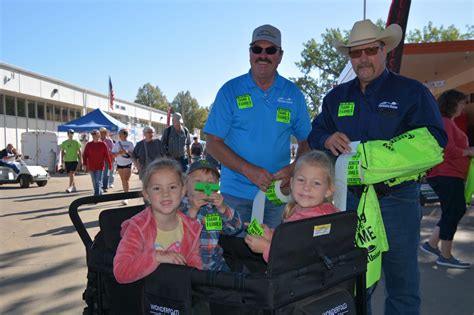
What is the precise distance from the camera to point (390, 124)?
2.25m

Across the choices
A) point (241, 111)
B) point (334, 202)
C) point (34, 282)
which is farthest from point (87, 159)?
point (334, 202)

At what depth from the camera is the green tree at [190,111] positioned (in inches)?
3246

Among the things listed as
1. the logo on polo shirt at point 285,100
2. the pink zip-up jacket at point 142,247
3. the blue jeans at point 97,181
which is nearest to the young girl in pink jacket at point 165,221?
the pink zip-up jacket at point 142,247

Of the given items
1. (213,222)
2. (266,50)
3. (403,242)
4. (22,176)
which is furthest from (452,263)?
(22,176)

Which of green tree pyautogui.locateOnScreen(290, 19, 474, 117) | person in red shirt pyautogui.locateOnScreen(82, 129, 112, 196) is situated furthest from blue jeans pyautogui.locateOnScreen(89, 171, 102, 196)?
green tree pyautogui.locateOnScreen(290, 19, 474, 117)

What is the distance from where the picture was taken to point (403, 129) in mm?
2262

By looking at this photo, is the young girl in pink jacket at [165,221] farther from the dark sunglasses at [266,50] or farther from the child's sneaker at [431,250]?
the child's sneaker at [431,250]

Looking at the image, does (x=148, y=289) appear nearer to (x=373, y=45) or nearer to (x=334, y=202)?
(x=334, y=202)

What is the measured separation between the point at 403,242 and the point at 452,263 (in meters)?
2.83

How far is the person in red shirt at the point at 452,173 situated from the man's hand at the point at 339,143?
8.81 ft

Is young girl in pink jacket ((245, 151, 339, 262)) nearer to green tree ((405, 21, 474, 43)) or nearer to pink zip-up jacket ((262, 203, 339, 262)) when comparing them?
pink zip-up jacket ((262, 203, 339, 262))

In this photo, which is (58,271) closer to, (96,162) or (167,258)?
(167,258)

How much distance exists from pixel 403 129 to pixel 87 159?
874 cm

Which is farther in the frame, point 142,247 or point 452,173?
point 452,173
